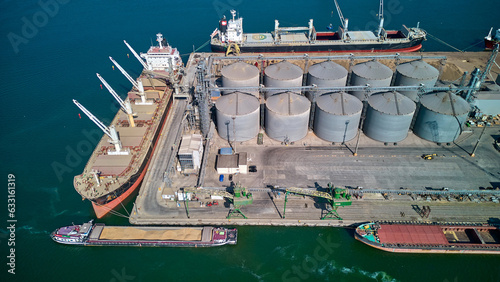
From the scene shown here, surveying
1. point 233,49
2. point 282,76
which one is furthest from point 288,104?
point 233,49

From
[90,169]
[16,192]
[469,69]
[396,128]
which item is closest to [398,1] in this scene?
[469,69]

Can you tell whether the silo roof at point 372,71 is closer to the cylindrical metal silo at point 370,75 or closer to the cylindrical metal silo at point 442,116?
the cylindrical metal silo at point 370,75

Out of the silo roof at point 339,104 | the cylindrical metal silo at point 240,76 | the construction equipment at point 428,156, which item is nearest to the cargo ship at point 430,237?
the construction equipment at point 428,156

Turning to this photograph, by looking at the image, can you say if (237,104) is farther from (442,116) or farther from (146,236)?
(442,116)

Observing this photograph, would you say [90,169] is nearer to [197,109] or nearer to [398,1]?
[197,109]

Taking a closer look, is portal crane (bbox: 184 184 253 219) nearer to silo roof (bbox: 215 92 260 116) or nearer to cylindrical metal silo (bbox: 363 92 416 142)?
silo roof (bbox: 215 92 260 116)
